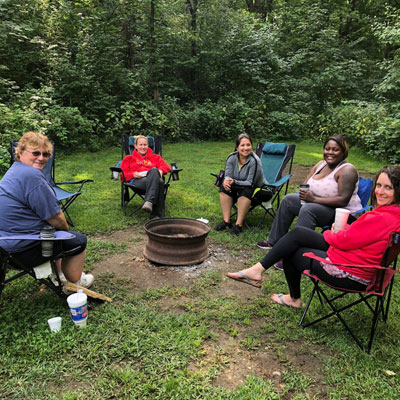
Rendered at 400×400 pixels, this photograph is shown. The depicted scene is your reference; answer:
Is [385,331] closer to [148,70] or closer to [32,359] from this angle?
[32,359]

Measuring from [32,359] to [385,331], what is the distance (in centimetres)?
232

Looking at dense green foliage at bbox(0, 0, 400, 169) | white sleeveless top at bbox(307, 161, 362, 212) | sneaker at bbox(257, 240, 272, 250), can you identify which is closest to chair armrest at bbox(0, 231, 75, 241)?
sneaker at bbox(257, 240, 272, 250)

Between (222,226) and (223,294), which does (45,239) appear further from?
(222,226)

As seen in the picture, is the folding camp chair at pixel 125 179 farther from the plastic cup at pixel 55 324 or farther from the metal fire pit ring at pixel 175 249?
the plastic cup at pixel 55 324

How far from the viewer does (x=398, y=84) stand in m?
8.27

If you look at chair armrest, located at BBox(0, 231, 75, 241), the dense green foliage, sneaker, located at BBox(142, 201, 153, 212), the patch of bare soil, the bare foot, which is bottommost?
the patch of bare soil

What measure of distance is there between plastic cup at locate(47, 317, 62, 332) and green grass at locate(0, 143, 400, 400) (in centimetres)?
4

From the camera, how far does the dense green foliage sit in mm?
7926

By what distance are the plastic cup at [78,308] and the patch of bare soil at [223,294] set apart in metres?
0.58

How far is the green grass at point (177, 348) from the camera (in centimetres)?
178

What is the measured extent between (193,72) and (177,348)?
10834 millimetres

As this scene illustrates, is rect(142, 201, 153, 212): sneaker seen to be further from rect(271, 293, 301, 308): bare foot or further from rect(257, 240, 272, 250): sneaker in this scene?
rect(271, 293, 301, 308): bare foot

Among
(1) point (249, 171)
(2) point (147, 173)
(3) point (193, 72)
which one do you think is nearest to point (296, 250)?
(1) point (249, 171)

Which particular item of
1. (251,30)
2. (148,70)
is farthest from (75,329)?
(251,30)
